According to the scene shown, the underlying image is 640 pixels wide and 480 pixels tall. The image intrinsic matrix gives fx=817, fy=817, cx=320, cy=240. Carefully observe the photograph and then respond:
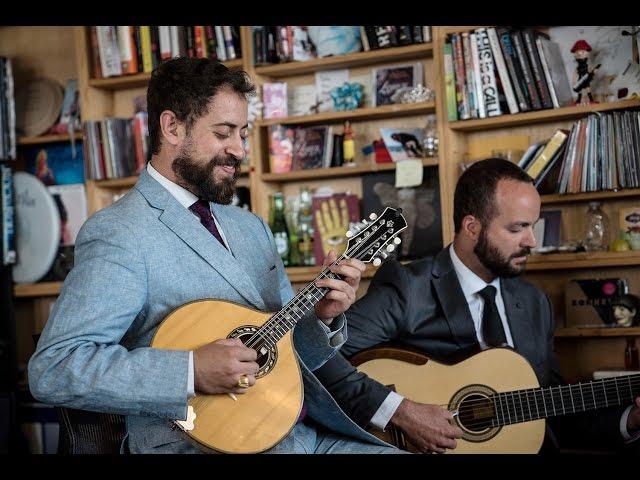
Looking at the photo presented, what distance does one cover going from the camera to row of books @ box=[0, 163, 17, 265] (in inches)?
154

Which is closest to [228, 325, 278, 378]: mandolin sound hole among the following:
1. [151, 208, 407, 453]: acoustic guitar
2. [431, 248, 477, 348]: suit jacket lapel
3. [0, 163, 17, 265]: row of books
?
[151, 208, 407, 453]: acoustic guitar

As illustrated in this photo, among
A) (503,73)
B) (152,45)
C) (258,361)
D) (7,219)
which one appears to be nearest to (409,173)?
(503,73)

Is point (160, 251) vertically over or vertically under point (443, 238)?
over

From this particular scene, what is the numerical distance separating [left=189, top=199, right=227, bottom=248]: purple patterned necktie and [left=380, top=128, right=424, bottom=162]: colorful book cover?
5.21 ft

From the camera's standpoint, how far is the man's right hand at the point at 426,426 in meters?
2.25

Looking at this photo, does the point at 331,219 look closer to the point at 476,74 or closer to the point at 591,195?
the point at 476,74

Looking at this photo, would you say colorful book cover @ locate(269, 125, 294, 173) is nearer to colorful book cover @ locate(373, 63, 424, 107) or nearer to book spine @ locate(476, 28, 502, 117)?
colorful book cover @ locate(373, 63, 424, 107)

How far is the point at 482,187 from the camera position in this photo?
8.80ft

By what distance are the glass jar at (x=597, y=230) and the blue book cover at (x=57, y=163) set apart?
2433 millimetres

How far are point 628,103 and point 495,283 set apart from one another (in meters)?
0.90

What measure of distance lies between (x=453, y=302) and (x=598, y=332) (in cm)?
80

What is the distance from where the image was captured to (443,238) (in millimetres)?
3340

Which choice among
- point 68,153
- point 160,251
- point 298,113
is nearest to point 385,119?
point 298,113
